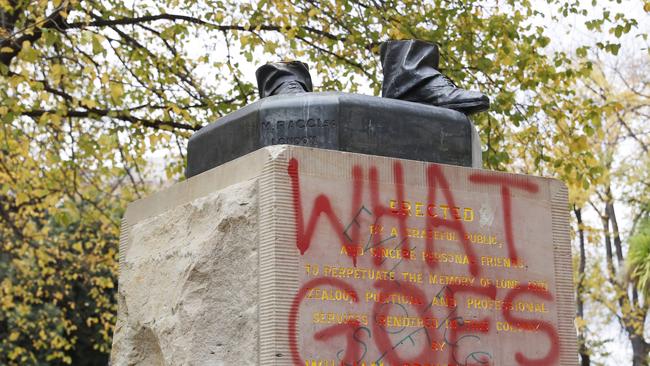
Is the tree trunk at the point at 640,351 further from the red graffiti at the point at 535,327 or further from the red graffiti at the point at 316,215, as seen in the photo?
the red graffiti at the point at 316,215

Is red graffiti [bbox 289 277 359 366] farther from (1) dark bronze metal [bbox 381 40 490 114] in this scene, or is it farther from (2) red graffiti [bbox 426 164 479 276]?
(1) dark bronze metal [bbox 381 40 490 114]

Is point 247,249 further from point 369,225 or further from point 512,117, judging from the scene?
point 512,117

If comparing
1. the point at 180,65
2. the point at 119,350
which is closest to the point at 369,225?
the point at 119,350

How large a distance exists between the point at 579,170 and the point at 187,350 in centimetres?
707

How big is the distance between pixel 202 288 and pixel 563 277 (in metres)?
1.59

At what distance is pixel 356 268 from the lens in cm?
397

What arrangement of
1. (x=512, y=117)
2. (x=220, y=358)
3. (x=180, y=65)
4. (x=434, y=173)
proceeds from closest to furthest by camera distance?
(x=220, y=358), (x=434, y=173), (x=512, y=117), (x=180, y=65)

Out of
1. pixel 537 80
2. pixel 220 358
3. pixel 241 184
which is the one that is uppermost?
pixel 537 80

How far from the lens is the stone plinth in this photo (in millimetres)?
3873

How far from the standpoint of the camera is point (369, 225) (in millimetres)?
4051

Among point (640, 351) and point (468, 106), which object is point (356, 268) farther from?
point (640, 351)

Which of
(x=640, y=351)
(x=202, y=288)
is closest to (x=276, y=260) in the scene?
(x=202, y=288)

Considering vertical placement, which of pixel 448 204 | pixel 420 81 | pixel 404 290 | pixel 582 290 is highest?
pixel 582 290

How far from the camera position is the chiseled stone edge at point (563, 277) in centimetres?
446
